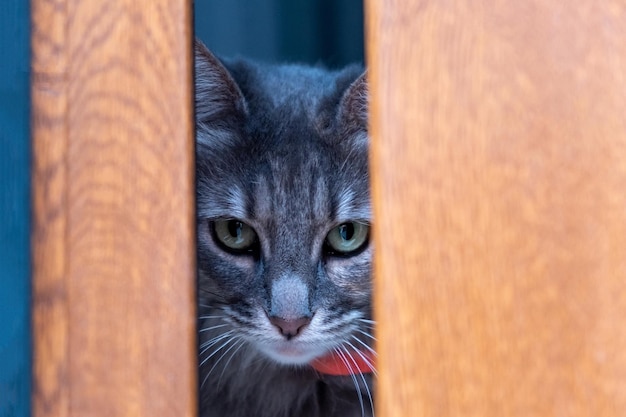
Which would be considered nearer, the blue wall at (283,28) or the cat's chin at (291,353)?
the cat's chin at (291,353)

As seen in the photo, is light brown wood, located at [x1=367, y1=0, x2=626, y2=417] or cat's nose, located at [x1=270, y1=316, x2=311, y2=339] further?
cat's nose, located at [x1=270, y1=316, x2=311, y2=339]

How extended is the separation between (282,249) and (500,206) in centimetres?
63

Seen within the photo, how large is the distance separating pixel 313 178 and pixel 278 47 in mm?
1379

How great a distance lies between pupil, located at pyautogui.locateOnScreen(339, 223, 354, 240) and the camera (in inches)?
56.8

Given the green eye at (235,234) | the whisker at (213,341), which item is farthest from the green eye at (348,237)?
the whisker at (213,341)

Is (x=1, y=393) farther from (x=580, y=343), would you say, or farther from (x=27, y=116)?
(x=580, y=343)

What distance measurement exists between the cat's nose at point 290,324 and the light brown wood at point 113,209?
0.49 metres

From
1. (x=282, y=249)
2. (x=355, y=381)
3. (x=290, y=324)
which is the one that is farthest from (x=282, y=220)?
(x=355, y=381)

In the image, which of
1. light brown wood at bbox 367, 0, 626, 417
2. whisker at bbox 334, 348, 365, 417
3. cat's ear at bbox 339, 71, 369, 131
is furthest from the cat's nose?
light brown wood at bbox 367, 0, 626, 417

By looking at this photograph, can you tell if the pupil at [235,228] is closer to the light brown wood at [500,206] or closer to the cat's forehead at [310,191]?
the cat's forehead at [310,191]

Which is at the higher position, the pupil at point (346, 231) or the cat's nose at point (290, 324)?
the pupil at point (346, 231)

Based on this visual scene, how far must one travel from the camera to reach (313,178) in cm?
146

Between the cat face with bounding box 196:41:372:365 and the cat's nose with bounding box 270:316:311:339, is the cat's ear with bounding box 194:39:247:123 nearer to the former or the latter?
the cat face with bounding box 196:41:372:365

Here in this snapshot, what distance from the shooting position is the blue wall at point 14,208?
816mm
